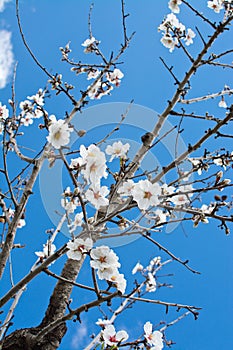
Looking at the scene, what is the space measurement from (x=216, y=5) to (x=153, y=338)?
11.5 ft

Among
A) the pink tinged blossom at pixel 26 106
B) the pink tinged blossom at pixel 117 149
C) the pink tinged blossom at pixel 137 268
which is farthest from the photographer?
the pink tinged blossom at pixel 137 268

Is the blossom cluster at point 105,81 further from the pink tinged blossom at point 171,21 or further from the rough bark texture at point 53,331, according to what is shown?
the rough bark texture at point 53,331

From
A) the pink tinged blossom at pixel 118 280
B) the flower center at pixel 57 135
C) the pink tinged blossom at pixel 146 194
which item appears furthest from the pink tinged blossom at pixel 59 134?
the pink tinged blossom at pixel 118 280

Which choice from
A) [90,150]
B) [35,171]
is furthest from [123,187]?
[35,171]

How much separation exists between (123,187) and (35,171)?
2.35 feet

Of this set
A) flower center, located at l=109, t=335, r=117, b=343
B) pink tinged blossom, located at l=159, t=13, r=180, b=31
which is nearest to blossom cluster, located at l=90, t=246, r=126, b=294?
flower center, located at l=109, t=335, r=117, b=343

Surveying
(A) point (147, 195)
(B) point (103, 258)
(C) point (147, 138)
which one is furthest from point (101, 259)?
(C) point (147, 138)

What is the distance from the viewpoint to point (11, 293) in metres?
1.71

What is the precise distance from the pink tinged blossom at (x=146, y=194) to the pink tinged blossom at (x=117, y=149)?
1.58ft

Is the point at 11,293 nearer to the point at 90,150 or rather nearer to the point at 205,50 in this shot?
the point at 90,150

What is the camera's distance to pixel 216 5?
3.74m

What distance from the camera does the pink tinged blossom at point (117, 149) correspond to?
7.22ft

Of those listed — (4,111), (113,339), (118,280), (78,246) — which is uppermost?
(4,111)

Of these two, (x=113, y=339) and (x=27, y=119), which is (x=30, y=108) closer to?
(x=27, y=119)
